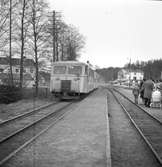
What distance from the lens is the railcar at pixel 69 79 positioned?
80.3 feet

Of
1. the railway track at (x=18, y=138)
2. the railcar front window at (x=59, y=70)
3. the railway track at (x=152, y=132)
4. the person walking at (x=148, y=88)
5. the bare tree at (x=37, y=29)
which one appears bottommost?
the railway track at (x=152, y=132)

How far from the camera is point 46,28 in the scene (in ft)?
92.0

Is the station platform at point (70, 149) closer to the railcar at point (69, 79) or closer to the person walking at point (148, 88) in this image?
the person walking at point (148, 88)

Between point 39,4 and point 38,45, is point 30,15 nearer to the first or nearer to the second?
point 39,4

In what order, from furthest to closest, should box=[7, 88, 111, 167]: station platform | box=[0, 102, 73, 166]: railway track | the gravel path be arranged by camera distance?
the gravel path, box=[0, 102, 73, 166]: railway track, box=[7, 88, 111, 167]: station platform

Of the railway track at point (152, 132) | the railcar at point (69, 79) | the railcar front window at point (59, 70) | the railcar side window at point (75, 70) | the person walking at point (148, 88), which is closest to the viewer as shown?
the railway track at point (152, 132)

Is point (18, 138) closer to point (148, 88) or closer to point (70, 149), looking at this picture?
point (70, 149)

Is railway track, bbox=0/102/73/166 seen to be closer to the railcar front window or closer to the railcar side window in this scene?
the railcar side window

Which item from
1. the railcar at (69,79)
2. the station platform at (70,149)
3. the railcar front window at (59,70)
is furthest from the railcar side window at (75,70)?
the station platform at (70,149)

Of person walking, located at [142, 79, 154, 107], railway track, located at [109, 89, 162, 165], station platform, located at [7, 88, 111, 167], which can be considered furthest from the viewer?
person walking, located at [142, 79, 154, 107]

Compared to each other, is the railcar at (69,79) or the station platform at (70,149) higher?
the railcar at (69,79)

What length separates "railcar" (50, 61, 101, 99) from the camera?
24.5 meters

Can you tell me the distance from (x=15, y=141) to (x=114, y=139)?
9.49ft

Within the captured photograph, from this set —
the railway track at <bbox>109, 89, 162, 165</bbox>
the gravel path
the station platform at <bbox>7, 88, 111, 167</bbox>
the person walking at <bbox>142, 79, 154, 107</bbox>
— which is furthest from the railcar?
the station platform at <bbox>7, 88, 111, 167</bbox>
